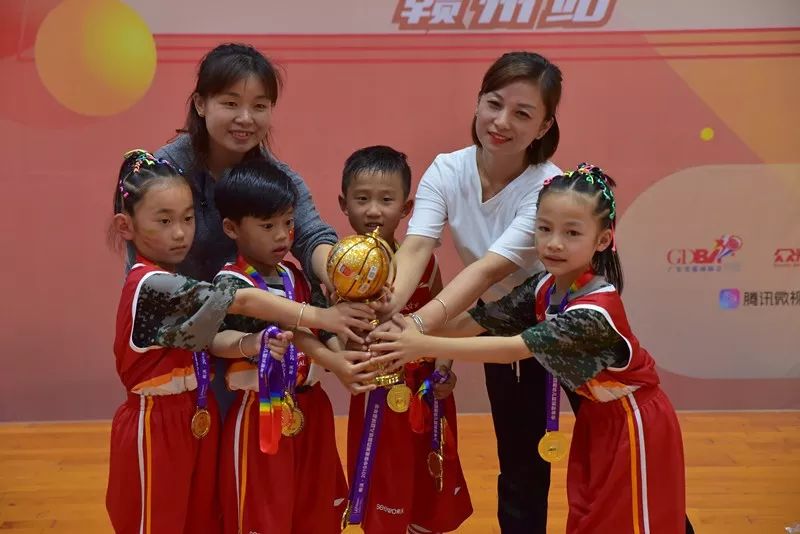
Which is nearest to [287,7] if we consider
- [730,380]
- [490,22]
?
[490,22]

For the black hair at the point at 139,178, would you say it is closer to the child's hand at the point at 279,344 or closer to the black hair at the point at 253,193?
the black hair at the point at 253,193

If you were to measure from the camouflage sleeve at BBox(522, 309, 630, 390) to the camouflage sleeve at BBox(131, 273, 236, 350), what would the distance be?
74 centimetres

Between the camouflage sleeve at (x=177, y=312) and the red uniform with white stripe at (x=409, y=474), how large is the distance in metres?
0.60

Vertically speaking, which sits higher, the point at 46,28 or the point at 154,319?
the point at 46,28

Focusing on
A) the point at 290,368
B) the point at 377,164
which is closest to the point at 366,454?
the point at 290,368

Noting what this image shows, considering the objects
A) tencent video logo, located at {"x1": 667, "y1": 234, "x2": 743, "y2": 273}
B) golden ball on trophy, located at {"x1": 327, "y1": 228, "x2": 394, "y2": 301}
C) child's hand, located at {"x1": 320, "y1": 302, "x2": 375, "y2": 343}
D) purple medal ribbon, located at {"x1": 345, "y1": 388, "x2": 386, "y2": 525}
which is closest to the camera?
golden ball on trophy, located at {"x1": 327, "y1": 228, "x2": 394, "y2": 301}

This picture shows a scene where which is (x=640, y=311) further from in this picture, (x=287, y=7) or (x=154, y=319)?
(x=154, y=319)

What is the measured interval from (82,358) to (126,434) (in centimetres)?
211

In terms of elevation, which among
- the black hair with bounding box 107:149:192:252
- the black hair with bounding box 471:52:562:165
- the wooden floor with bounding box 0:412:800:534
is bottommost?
the wooden floor with bounding box 0:412:800:534

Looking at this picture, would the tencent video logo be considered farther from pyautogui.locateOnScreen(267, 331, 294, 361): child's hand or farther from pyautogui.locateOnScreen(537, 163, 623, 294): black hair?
pyautogui.locateOnScreen(267, 331, 294, 361): child's hand

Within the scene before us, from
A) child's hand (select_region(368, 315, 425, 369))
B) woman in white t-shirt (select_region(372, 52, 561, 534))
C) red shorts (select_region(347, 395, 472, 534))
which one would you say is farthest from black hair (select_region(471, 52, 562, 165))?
red shorts (select_region(347, 395, 472, 534))

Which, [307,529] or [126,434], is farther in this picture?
[307,529]

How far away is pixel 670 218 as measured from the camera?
3889mm

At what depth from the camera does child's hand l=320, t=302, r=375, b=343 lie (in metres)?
1.97
